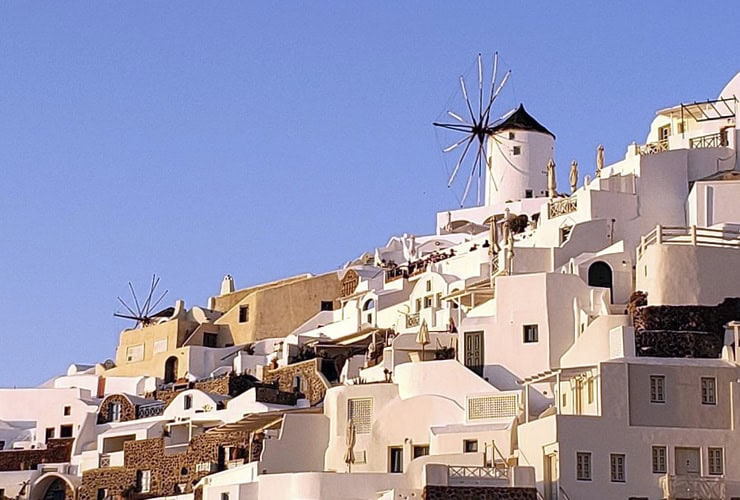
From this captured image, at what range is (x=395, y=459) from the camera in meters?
53.0

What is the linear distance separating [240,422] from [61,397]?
58.4ft

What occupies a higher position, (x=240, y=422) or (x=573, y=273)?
(x=573, y=273)

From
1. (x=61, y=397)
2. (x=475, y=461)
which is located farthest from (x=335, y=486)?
(x=61, y=397)

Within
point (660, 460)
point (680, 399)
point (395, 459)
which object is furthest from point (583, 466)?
point (395, 459)

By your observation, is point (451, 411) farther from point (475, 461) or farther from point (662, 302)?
point (662, 302)

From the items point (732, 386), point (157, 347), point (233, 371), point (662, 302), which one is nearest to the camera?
point (732, 386)

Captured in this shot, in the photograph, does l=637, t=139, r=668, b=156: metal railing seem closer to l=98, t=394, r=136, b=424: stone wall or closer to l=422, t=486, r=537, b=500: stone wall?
l=422, t=486, r=537, b=500: stone wall

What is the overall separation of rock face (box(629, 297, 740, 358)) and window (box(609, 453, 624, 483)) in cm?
389

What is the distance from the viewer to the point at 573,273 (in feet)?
188

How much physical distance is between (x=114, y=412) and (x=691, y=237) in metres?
26.8

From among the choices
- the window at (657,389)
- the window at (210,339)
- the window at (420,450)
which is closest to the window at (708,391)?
the window at (657,389)

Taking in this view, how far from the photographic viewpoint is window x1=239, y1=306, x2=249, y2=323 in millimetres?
79188

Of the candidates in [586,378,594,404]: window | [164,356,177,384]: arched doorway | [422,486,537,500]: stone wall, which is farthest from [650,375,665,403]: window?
[164,356,177,384]: arched doorway

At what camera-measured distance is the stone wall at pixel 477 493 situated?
4584cm
